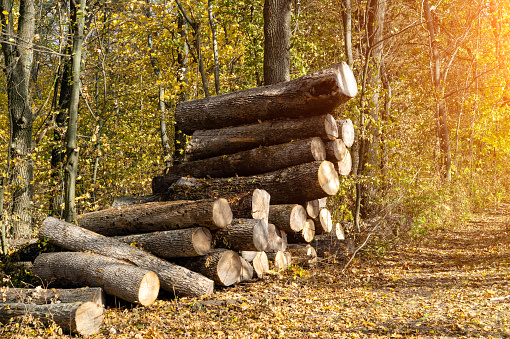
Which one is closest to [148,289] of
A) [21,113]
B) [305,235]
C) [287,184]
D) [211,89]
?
[287,184]

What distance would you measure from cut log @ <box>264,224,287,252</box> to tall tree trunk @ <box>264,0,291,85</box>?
11.8 ft

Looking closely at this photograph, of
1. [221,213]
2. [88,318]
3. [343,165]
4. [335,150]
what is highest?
[335,150]

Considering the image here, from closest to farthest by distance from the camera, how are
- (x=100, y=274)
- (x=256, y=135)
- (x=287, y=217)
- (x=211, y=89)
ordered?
(x=100, y=274)
(x=287, y=217)
(x=256, y=135)
(x=211, y=89)

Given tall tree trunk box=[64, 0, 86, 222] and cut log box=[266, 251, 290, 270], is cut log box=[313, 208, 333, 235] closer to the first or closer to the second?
cut log box=[266, 251, 290, 270]

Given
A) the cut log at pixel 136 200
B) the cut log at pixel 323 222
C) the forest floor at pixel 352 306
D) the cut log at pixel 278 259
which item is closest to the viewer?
the forest floor at pixel 352 306

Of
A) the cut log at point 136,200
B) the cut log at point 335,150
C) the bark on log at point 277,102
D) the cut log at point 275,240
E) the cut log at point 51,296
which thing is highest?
the bark on log at point 277,102

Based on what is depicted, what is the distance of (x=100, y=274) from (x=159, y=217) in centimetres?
133

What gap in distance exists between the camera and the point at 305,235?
8.07 metres

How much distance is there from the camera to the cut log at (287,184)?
23.6 ft

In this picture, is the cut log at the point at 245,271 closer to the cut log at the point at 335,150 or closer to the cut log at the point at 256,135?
the cut log at the point at 256,135

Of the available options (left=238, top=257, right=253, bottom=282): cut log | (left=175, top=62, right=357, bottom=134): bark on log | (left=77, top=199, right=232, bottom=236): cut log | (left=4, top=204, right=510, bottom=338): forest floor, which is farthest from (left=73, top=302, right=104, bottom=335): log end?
(left=175, top=62, right=357, bottom=134): bark on log

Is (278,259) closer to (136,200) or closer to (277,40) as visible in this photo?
(136,200)

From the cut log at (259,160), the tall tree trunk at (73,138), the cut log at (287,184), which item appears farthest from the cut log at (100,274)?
the cut log at (259,160)

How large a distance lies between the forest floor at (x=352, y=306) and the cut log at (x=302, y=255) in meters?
0.29
